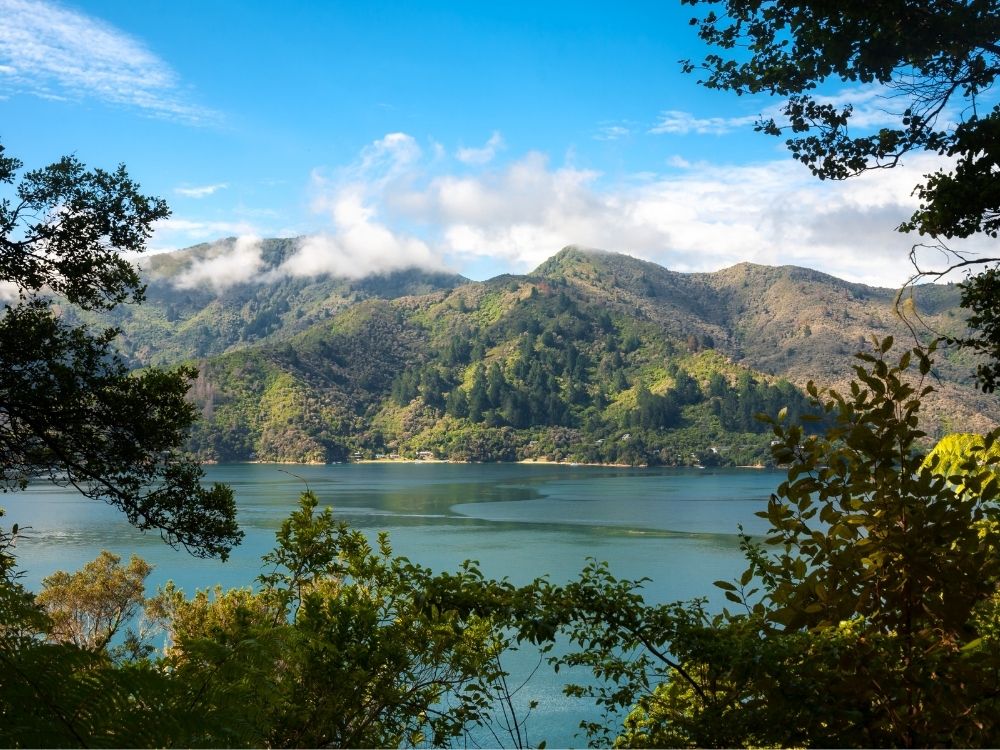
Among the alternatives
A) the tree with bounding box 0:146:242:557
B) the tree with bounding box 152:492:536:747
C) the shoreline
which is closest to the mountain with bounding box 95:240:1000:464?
the shoreline

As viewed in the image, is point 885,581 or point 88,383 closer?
point 885,581

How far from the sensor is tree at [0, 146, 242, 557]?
6453mm

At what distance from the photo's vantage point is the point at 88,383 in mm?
6973

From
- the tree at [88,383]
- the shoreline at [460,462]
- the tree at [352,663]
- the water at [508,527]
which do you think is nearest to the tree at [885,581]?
the tree at [352,663]

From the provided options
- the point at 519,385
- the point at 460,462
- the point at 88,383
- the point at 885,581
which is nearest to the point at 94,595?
the point at 88,383

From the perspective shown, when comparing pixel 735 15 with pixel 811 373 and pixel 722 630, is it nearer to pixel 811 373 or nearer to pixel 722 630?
pixel 722 630

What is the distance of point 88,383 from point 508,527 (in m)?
42.2

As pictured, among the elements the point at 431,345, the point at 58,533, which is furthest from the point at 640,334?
the point at 58,533

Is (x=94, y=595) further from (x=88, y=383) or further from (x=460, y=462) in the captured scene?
(x=460, y=462)

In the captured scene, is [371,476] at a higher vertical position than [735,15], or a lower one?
lower

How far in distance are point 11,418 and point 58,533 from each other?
4384 cm

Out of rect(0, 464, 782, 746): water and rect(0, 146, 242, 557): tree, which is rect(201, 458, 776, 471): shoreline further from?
rect(0, 146, 242, 557): tree

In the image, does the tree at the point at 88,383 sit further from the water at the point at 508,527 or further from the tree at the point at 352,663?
the water at the point at 508,527

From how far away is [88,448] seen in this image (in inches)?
275
